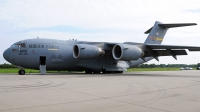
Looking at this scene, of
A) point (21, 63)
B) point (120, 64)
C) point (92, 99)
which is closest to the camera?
point (92, 99)

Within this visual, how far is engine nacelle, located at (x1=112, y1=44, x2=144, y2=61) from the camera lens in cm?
1880

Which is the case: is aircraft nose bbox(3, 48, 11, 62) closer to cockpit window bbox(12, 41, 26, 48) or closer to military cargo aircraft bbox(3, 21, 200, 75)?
military cargo aircraft bbox(3, 21, 200, 75)

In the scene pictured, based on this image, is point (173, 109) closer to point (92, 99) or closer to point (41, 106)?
point (92, 99)

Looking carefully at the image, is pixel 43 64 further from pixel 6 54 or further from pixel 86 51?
pixel 86 51

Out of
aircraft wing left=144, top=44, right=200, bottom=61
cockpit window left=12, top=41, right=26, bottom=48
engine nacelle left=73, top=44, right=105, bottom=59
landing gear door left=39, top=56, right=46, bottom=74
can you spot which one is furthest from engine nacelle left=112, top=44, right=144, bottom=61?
cockpit window left=12, top=41, right=26, bottom=48

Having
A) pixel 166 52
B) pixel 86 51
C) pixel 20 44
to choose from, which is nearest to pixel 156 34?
pixel 166 52

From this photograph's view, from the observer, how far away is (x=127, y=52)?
18.9 metres

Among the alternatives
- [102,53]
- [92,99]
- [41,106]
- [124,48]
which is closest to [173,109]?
[92,99]

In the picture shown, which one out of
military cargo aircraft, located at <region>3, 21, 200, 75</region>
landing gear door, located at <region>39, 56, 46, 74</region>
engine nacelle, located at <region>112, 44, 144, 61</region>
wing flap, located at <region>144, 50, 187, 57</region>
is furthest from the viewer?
wing flap, located at <region>144, 50, 187, 57</region>

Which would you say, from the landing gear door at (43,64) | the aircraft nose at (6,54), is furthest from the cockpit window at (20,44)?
the landing gear door at (43,64)

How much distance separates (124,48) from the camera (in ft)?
61.7

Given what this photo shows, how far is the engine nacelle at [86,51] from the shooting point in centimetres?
1871

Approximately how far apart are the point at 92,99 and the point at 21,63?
13686mm

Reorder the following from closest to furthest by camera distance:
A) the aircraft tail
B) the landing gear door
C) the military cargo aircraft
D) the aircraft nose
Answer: the aircraft nose
the military cargo aircraft
the landing gear door
the aircraft tail
